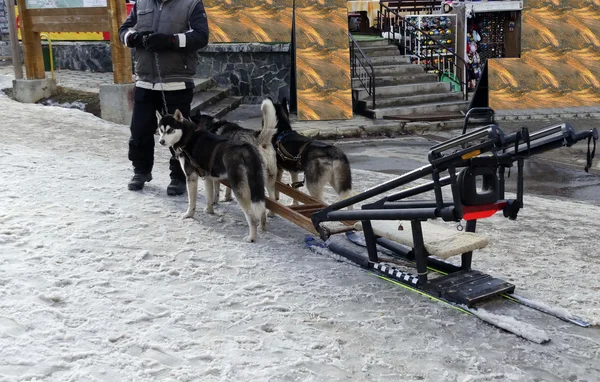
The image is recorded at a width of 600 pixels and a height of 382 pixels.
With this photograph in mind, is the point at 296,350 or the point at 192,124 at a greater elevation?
the point at 192,124

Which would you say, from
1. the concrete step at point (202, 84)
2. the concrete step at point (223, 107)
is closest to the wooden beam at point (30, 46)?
the concrete step at point (223, 107)

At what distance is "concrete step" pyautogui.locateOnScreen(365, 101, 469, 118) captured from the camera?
47.6 ft

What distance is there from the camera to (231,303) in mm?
4270

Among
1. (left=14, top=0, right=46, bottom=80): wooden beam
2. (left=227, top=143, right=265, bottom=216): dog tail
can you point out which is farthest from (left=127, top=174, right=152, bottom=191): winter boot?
(left=14, top=0, right=46, bottom=80): wooden beam

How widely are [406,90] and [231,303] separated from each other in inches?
483

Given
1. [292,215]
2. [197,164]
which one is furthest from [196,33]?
[292,215]

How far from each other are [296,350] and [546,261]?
2.58 meters

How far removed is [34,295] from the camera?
4.18 meters

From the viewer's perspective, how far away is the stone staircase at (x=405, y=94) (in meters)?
14.8

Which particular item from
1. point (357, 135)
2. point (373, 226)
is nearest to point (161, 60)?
point (373, 226)

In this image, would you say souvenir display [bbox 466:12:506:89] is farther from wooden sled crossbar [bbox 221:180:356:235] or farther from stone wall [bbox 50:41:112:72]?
wooden sled crossbar [bbox 221:180:356:235]

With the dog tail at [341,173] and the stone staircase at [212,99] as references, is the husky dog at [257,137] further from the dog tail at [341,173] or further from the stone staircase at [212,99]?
the stone staircase at [212,99]

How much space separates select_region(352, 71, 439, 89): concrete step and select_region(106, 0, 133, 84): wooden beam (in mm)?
6387

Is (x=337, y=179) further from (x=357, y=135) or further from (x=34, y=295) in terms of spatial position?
(x=357, y=135)
